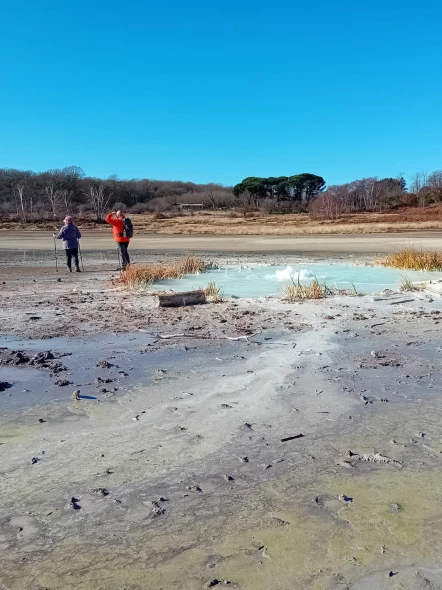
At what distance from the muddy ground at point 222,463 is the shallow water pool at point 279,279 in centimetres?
541

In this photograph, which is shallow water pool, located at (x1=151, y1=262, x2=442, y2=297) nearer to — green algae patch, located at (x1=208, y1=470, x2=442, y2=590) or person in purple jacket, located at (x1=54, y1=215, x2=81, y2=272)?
person in purple jacket, located at (x1=54, y1=215, x2=81, y2=272)

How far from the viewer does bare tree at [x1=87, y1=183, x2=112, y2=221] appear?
8870 centimetres

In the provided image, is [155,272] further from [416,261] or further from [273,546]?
[273,546]

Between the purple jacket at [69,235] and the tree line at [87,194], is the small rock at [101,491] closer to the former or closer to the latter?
the purple jacket at [69,235]

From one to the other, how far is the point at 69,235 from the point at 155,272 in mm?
4647

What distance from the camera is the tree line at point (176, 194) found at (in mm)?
86013

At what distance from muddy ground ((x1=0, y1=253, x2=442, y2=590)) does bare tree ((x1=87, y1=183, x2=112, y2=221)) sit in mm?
81936

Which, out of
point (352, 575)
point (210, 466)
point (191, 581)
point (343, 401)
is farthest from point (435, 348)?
point (191, 581)

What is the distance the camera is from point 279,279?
14789mm

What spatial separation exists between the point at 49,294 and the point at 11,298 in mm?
889

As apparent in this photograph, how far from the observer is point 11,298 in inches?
458

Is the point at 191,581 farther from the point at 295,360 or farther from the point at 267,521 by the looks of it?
the point at 295,360

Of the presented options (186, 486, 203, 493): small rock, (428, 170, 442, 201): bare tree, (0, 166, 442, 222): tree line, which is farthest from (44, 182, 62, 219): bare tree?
(186, 486, 203, 493): small rock

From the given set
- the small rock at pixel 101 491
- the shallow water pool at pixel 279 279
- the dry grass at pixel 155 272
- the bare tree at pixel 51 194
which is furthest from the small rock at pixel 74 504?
the bare tree at pixel 51 194
